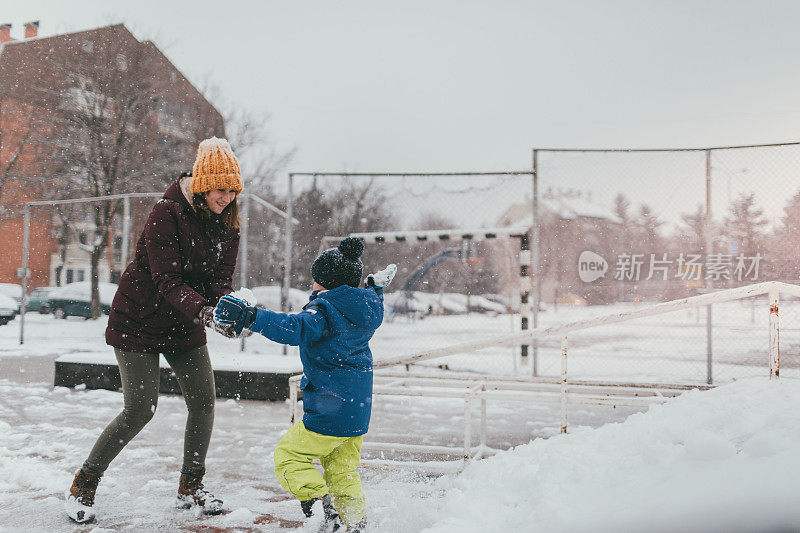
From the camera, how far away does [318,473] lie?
276 cm

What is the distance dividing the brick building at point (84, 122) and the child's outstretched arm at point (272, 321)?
18476mm

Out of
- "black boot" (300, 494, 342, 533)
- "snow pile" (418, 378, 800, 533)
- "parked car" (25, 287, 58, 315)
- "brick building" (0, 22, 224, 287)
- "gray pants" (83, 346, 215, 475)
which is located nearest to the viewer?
"snow pile" (418, 378, 800, 533)

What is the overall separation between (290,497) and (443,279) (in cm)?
582

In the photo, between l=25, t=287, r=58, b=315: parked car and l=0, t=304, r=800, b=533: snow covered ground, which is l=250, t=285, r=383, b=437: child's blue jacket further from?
l=25, t=287, r=58, b=315: parked car

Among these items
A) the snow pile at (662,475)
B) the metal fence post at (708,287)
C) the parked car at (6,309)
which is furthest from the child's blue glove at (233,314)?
the parked car at (6,309)

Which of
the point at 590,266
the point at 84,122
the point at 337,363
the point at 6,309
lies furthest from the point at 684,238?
the point at 6,309

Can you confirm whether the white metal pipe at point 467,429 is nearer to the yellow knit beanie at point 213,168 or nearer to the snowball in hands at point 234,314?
the snowball in hands at point 234,314

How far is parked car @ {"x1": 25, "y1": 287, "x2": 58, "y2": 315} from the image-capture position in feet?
78.6

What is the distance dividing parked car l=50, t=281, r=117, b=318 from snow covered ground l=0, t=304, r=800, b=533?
11.7 metres

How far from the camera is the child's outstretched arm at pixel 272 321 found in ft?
7.97

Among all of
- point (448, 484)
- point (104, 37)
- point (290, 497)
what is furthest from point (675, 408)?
point (104, 37)

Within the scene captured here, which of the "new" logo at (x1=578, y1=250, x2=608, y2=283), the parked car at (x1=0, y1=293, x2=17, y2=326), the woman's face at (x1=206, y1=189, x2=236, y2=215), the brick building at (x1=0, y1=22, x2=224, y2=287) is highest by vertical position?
the brick building at (x1=0, y1=22, x2=224, y2=287)

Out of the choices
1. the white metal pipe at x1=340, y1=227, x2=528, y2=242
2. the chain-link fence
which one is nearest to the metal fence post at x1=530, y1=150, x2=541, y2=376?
the chain-link fence

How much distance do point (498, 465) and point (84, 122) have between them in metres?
21.5
